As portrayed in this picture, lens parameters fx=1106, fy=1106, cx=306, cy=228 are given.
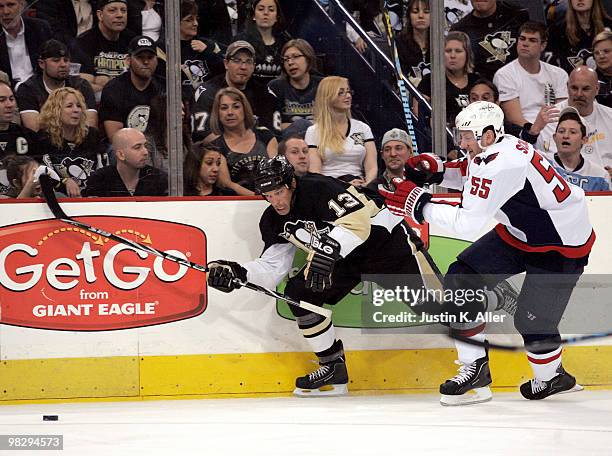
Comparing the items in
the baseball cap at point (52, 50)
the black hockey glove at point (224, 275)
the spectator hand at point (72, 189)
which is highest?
the baseball cap at point (52, 50)

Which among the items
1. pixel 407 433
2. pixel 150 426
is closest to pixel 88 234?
pixel 150 426

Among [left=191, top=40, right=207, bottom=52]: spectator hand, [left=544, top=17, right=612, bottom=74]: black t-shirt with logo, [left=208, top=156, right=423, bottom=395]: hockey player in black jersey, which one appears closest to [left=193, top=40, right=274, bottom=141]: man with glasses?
[left=191, top=40, right=207, bottom=52]: spectator hand

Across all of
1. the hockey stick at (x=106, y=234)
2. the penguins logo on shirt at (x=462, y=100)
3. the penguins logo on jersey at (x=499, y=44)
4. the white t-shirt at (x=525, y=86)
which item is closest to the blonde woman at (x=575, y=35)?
the white t-shirt at (x=525, y=86)

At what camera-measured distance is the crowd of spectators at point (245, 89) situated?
5.43 meters

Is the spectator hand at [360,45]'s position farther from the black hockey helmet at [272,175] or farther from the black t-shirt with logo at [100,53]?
the black t-shirt with logo at [100,53]

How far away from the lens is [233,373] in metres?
5.16

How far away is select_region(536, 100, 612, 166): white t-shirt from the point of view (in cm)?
554

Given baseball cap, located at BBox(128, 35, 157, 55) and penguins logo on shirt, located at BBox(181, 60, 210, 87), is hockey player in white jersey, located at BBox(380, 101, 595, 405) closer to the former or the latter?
penguins logo on shirt, located at BBox(181, 60, 210, 87)

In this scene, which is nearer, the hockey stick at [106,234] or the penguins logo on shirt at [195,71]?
the hockey stick at [106,234]

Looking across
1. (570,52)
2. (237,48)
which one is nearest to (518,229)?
(570,52)

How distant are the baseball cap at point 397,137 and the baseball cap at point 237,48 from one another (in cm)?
82

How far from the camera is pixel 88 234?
516cm

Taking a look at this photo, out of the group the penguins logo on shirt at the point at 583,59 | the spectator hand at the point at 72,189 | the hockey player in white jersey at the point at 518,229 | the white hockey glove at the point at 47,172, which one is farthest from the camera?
the penguins logo on shirt at the point at 583,59

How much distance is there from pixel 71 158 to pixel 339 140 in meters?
1.32
